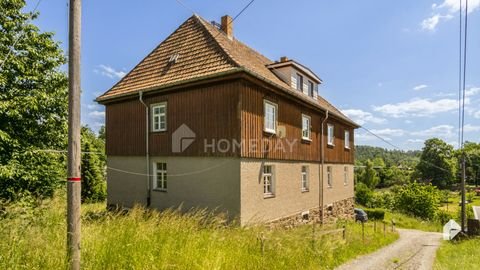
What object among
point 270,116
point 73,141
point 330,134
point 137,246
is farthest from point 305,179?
point 73,141

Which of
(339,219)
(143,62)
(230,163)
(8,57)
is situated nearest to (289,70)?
(230,163)

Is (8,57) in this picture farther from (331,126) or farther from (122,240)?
(331,126)

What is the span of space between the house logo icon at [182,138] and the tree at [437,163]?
82.1 meters

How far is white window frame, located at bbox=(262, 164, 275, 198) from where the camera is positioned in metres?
13.3

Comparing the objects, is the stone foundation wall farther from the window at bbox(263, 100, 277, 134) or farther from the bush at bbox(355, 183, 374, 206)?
the bush at bbox(355, 183, 374, 206)

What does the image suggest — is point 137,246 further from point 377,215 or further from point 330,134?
point 377,215

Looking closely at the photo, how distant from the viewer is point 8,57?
48.9ft

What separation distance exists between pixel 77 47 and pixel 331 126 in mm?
18366

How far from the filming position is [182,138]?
43.6ft

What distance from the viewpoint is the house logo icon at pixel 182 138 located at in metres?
13.1

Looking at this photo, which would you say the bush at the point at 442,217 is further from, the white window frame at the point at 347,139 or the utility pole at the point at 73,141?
the utility pole at the point at 73,141

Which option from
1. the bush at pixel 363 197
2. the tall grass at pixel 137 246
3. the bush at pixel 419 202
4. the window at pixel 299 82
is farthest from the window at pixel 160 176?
the bush at pixel 363 197

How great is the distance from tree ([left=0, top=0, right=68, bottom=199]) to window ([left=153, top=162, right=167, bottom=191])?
215 inches

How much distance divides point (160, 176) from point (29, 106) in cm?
746
